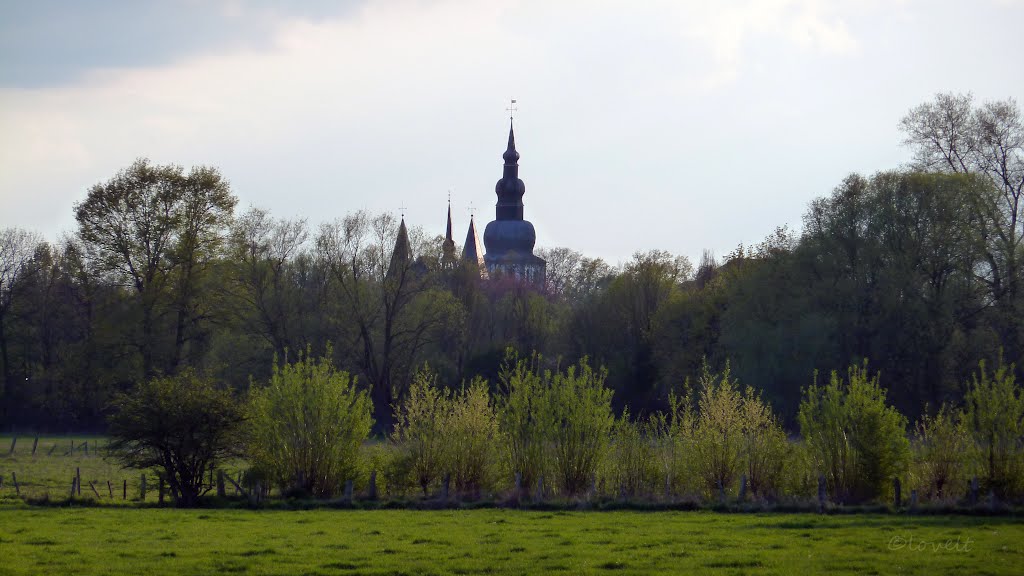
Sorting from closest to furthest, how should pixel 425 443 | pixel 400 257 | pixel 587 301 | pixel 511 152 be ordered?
pixel 425 443, pixel 400 257, pixel 587 301, pixel 511 152

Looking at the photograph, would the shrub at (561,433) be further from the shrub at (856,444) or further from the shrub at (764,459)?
the shrub at (856,444)

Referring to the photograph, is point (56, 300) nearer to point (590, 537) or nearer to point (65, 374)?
point (65, 374)

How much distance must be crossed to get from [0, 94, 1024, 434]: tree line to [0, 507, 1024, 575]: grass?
8532 millimetres

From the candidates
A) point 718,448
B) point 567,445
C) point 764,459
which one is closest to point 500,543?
point 567,445

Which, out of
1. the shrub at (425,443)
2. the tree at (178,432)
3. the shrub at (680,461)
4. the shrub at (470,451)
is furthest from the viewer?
the shrub at (425,443)

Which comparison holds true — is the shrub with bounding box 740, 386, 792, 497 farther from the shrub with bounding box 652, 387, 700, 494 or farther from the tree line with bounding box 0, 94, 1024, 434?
the tree line with bounding box 0, 94, 1024, 434

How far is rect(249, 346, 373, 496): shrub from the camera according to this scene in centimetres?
2672

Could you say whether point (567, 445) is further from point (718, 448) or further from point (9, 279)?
point (9, 279)

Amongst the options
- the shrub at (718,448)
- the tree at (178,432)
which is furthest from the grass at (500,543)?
the shrub at (718,448)

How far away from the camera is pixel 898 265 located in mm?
42188

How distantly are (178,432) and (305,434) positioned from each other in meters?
3.03

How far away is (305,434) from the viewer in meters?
26.9

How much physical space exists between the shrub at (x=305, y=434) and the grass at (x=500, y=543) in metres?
3.38

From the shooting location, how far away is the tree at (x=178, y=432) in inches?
989
